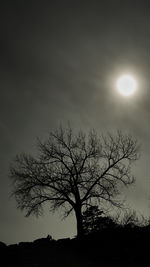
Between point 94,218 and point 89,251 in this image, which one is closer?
point 89,251

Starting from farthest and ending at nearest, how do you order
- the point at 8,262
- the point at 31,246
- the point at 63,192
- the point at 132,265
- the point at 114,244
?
the point at 63,192 → the point at 31,246 → the point at 114,244 → the point at 8,262 → the point at 132,265

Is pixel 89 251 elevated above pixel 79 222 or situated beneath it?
situated beneath

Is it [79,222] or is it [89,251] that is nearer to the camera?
[89,251]

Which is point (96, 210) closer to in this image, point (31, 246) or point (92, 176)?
point (92, 176)

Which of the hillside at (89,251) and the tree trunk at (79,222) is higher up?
the tree trunk at (79,222)

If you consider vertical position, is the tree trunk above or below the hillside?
above

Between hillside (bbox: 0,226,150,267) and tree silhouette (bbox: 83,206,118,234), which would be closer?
hillside (bbox: 0,226,150,267)

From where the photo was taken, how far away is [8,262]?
1256 centimetres

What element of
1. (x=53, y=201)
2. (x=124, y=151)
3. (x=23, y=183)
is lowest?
(x=53, y=201)

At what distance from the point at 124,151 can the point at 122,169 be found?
73.3 inches

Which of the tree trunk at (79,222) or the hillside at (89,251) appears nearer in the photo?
the hillside at (89,251)

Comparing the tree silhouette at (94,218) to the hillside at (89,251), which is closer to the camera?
the hillside at (89,251)

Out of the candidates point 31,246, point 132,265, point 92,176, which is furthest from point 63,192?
point 132,265

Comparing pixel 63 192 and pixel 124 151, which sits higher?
pixel 124 151
